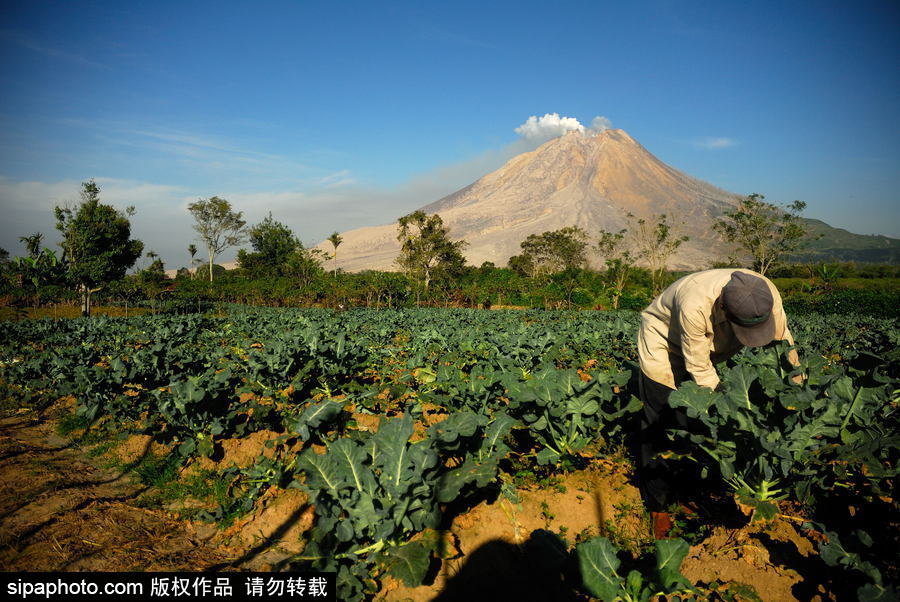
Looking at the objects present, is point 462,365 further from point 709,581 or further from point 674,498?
point 709,581

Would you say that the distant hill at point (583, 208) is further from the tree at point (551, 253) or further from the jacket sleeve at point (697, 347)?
the jacket sleeve at point (697, 347)

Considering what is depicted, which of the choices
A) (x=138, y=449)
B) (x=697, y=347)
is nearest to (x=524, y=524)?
(x=697, y=347)

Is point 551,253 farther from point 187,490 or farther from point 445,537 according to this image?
point 445,537

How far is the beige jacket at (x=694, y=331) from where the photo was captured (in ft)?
9.89

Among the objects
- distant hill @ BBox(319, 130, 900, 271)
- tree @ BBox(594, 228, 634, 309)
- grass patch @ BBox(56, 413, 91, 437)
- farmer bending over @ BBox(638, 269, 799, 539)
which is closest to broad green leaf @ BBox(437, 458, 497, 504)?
farmer bending over @ BBox(638, 269, 799, 539)

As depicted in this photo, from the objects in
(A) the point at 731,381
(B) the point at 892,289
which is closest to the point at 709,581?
(A) the point at 731,381

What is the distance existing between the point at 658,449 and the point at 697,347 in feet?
3.32

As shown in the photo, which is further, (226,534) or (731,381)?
(226,534)

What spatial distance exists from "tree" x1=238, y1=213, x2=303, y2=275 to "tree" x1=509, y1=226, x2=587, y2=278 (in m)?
37.0

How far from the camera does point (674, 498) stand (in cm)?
328

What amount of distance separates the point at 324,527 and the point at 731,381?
2.74 m

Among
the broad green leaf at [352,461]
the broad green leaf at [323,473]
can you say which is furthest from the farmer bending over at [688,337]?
the broad green leaf at [323,473]

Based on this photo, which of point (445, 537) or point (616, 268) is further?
point (616, 268)

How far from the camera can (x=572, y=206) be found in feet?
515
